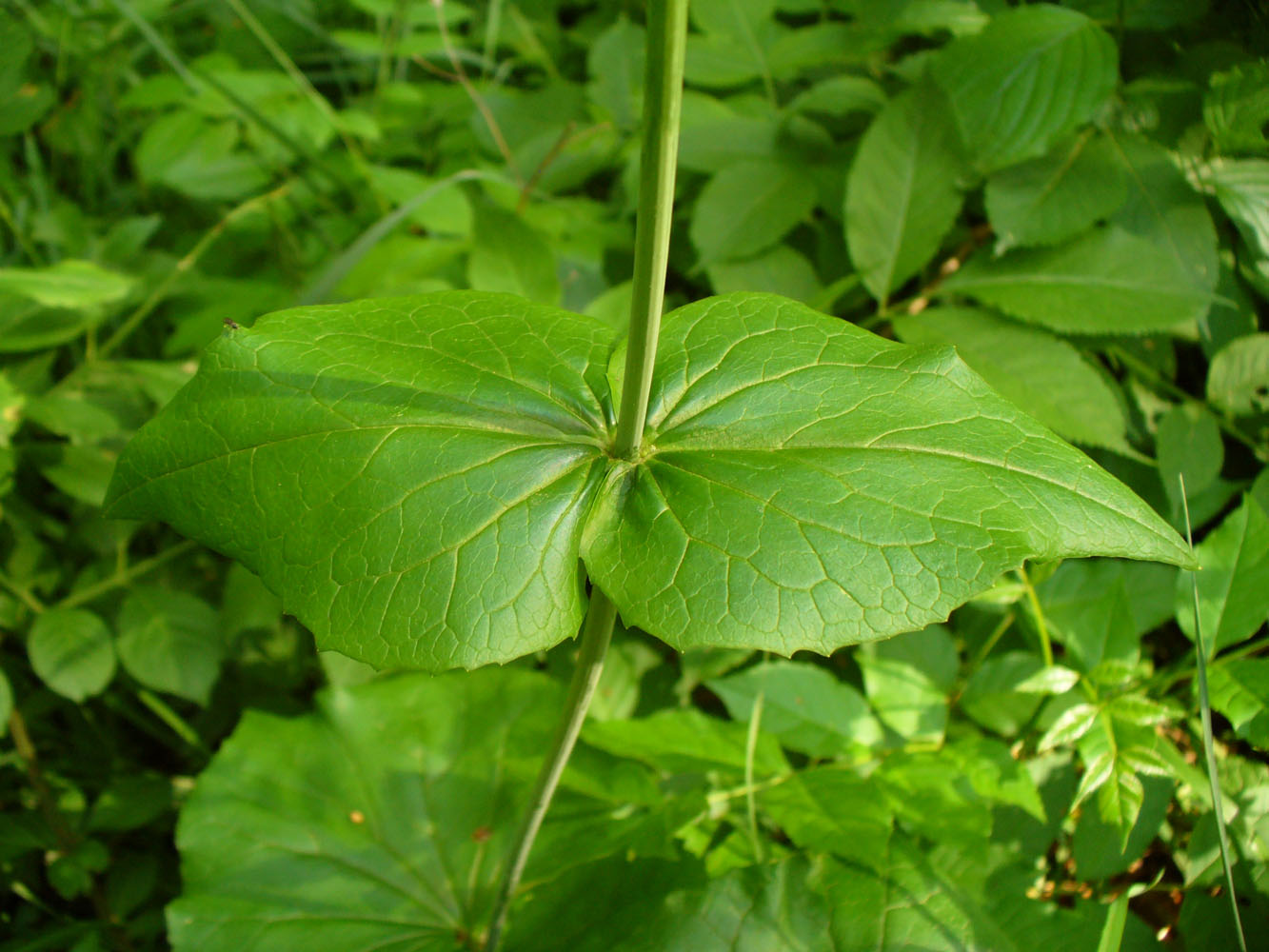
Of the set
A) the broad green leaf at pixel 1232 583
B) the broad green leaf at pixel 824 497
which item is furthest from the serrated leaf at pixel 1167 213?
the broad green leaf at pixel 824 497

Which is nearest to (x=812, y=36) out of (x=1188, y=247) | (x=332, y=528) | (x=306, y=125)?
(x=1188, y=247)

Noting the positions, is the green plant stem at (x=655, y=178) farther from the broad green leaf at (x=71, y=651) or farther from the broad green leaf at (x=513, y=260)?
the broad green leaf at (x=71, y=651)

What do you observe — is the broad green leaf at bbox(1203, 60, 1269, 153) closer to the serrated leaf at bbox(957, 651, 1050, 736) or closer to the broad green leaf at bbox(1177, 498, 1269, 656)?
the broad green leaf at bbox(1177, 498, 1269, 656)

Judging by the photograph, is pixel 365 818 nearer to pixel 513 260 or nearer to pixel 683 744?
pixel 683 744

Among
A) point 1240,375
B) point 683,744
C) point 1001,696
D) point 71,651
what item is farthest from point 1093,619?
point 71,651

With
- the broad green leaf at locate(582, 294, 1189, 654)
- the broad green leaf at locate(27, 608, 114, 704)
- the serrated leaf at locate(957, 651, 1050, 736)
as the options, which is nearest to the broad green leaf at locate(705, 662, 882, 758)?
the serrated leaf at locate(957, 651, 1050, 736)

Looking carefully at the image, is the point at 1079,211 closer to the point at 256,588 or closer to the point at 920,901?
the point at 920,901
